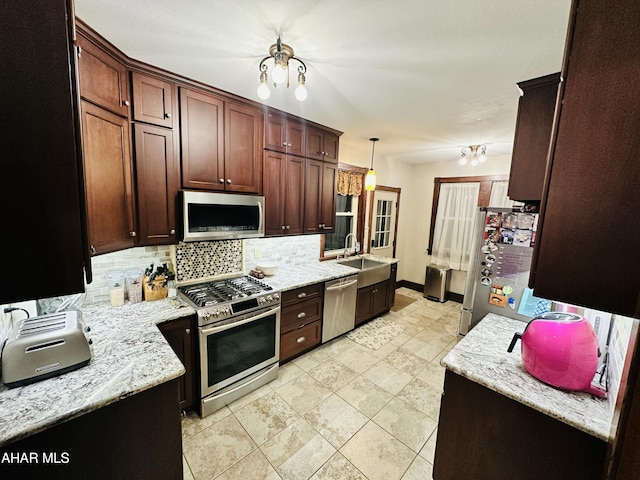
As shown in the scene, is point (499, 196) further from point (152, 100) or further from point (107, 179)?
point (107, 179)

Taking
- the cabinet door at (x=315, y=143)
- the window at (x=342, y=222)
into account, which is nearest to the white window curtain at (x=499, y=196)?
the window at (x=342, y=222)

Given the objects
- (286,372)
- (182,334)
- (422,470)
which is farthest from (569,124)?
(286,372)

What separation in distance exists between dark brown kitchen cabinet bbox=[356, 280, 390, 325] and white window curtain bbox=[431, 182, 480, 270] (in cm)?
150

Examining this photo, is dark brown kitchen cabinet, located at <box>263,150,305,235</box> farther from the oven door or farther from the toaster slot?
the toaster slot

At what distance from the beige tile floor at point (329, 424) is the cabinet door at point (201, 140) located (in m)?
1.85

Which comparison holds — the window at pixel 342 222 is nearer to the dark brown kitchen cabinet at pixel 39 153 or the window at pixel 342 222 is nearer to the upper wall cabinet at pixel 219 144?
the upper wall cabinet at pixel 219 144

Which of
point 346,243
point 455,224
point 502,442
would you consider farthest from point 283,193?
point 455,224

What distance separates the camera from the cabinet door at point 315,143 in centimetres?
283

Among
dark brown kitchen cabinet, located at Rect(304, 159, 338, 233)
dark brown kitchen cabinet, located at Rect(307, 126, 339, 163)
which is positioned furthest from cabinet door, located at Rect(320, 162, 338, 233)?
dark brown kitchen cabinet, located at Rect(307, 126, 339, 163)

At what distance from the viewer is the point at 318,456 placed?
1.72m

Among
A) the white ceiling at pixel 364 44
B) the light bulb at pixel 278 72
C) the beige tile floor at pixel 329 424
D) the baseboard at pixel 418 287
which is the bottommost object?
the beige tile floor at pixel 329 424

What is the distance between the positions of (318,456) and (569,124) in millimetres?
2183

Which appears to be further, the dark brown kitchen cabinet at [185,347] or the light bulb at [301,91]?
the dark brown kitchen cabinet at [185,347]

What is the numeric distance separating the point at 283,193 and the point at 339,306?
145 centimetres
